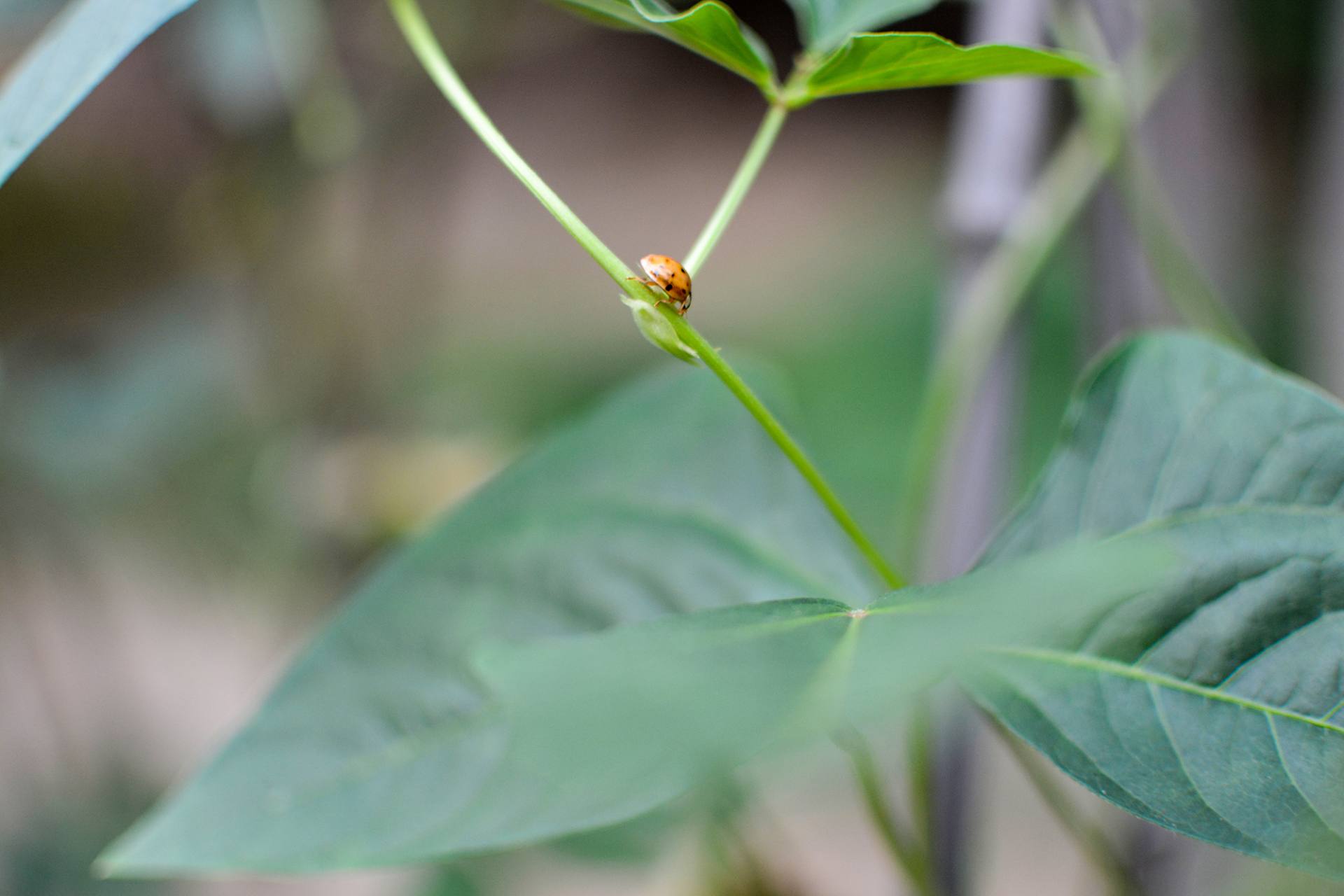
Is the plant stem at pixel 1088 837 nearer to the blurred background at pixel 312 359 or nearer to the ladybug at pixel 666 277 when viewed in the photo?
the blurred background at pixel 312 359

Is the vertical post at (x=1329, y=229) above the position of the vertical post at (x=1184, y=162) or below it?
below

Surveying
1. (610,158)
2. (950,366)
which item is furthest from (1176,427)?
(610,158)

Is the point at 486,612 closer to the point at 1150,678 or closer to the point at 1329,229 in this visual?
the point at 1150,678

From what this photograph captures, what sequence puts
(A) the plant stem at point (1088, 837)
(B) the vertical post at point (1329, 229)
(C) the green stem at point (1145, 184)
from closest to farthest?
(A) the plant stem at point (1088, 837) < (C) the green stem at point (1145, 184) < (B) the vertical post at point (1329, 229)

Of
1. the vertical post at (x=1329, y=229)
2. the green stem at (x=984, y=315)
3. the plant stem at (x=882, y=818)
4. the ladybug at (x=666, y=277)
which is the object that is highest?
the ladybug at (x=666, y=277)

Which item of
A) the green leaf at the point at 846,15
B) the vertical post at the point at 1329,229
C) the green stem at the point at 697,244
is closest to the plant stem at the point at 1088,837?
the green stem at the point at 697,244

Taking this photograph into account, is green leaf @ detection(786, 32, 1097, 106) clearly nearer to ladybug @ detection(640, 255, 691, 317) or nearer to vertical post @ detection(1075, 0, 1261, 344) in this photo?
ladybug @ detection(640, 255, 691, 317)

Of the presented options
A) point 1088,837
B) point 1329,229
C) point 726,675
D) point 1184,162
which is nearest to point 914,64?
point 726,675
